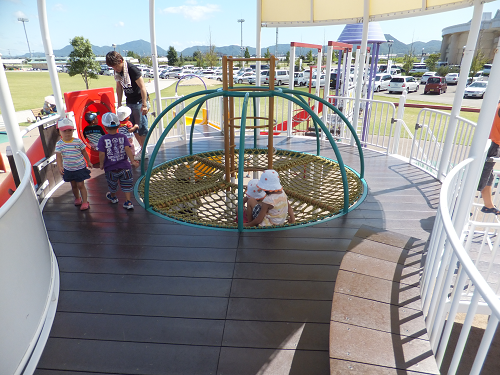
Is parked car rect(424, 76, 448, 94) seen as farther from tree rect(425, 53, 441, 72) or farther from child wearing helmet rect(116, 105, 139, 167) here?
child wearing helmet rect(116, 105, 139, 167)

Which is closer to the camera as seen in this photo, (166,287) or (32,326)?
(32,326)

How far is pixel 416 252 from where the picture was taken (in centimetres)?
299

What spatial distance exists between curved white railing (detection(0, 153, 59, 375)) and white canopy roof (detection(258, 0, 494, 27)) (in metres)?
7.00

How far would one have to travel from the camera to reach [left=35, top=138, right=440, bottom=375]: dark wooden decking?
2262 mm

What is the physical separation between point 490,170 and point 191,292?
4189 millimetres

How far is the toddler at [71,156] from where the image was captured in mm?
4048

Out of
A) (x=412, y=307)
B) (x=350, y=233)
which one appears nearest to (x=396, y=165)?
(x=350, y=233)

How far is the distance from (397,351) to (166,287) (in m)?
1.86

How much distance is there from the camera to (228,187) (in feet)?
16.6

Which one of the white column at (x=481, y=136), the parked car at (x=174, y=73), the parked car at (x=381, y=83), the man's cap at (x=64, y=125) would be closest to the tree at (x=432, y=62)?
the parked car at (x=381, y=83)

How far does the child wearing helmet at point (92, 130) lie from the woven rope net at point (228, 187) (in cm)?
130

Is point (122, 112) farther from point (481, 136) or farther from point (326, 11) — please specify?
point (326, 11)

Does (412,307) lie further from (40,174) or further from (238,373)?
(40,174)

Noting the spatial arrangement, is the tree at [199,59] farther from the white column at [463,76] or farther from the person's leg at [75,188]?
the person's leg at [75,188]
